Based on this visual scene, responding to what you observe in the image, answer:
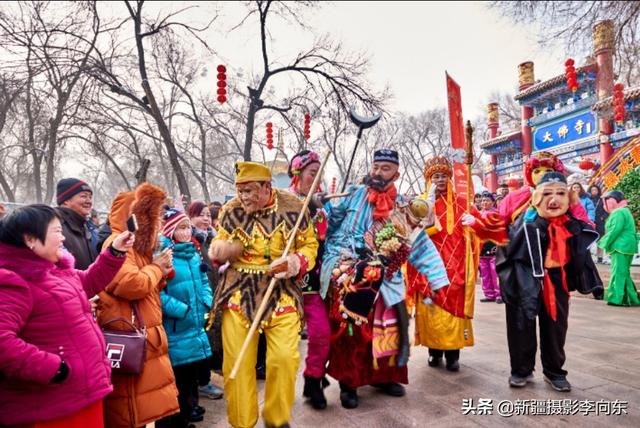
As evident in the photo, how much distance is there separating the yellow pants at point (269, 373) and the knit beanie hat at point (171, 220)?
0.77 m

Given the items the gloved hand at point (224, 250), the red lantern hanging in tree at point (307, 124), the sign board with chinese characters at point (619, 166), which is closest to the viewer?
the gloved hand at point (224, 250)

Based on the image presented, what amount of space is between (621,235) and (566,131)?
1312cm

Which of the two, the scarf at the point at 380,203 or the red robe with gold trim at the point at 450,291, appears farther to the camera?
the red robe with gold trim at the point at 450,291

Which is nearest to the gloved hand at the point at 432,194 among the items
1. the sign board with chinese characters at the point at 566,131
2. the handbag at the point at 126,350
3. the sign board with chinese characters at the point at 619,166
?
the handbag at the point at 126,350

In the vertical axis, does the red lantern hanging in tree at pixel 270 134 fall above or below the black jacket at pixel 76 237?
above

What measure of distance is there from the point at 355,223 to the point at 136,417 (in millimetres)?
1852

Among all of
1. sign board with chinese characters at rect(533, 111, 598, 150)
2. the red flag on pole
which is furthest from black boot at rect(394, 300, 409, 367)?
sign board with chinese characters at rect(533, 111, 598, 150)

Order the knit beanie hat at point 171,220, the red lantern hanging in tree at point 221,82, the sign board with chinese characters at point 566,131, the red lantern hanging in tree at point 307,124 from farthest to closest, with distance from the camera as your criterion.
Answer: the sign board with chinese characters at point 566,131 → the red lantern hanging in tree at point 307,124 → the red lantern hanging in tree at point 221,82 → the knit beanie hat at point 171,220

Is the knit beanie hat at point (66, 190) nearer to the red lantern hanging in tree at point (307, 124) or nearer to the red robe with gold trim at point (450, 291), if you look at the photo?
the red robe with gold trim at point (450, 291)

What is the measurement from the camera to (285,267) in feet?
8.54

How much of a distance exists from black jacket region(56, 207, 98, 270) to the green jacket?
7.60m

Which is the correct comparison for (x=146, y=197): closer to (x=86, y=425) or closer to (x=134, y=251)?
(x=134, y=251)

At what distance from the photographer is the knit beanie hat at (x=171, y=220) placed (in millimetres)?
2973

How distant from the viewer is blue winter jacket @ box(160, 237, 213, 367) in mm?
2853
